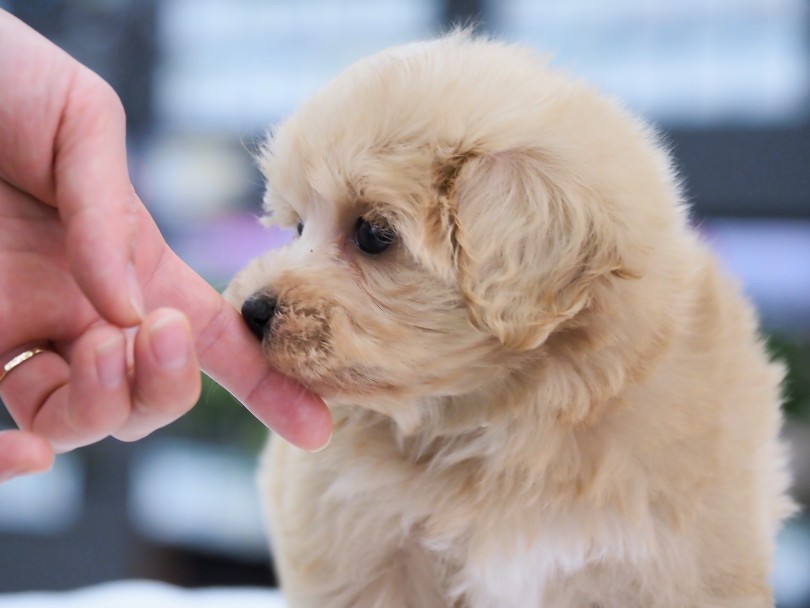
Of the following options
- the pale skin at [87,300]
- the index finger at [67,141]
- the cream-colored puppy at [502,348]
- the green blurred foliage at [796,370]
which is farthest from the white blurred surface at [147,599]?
the green blurred foliage at [796,370]

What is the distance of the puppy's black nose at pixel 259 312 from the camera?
1.14 meters

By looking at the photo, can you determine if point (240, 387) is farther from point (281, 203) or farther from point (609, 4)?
point (609, 4)

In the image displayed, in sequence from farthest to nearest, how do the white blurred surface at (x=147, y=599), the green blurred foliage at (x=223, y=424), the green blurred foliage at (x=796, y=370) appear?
the green blurred foliage at (x=223, y=424)
the green blurred foliage at (x=796, y=370)
the white blurred surface at (x=147, y=599)

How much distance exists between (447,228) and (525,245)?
0.10m

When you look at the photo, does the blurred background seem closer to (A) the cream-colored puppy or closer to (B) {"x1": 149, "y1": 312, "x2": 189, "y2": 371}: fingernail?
(A) the cream-colored puppy

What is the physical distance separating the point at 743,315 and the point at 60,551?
2.80 meters

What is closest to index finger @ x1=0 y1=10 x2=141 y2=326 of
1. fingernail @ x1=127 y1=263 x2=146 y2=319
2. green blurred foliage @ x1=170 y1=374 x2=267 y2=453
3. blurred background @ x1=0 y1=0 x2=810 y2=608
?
fingernail @ x1=127 y1=263 x2=146 y2=319

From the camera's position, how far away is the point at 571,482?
1.20 meters

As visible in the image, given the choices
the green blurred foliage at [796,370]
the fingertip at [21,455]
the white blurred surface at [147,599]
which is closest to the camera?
the fingertip at [21,455]

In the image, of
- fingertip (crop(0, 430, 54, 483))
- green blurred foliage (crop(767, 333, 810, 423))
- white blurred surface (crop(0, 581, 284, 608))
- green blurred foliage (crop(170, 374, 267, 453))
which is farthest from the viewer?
green blurred foliage (crop(170, 374, 267, 453))

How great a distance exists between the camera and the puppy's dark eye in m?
1.16

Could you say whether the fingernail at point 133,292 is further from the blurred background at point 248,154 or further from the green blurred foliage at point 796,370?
the green blurred foliage at point 796,370

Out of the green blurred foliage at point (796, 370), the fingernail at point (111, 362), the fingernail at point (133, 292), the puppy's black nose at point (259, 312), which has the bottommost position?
the green blurred foliage at point (796, 370)

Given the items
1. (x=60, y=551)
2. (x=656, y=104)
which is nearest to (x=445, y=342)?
(x=656, y=104)
